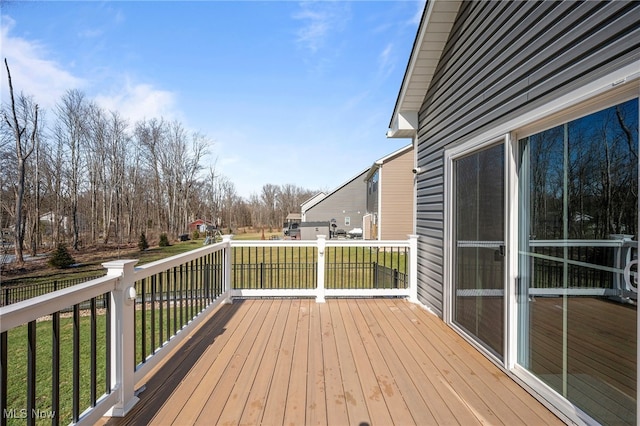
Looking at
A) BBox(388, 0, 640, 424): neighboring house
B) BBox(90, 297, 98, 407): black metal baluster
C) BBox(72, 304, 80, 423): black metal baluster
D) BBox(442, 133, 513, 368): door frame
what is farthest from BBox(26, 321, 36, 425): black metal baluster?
BBox(442, 133, 513, 368): door frame

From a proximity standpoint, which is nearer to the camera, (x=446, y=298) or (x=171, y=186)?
(x=446, y=298)

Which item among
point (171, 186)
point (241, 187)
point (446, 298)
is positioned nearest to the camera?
point (446, 298)

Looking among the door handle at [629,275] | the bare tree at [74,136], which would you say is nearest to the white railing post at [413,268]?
the door handle at [629,275]

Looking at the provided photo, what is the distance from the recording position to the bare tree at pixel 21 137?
547 inches

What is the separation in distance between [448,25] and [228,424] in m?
4.29

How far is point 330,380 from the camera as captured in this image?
7.61 ft

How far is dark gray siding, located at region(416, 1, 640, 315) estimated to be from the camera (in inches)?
65.4

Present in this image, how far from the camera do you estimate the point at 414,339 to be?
312 centimetres

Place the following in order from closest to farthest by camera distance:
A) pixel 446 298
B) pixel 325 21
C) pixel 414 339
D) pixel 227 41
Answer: pixel 414 339
pixel 446 298
pixel 325 21
pixel 227 41

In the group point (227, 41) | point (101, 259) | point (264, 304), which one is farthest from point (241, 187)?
point (264, 304)

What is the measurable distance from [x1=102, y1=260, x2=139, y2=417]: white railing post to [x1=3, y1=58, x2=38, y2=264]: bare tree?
1691cm

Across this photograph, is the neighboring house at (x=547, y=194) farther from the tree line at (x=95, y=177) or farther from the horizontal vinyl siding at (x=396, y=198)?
the tree line at (x=95, y=177)

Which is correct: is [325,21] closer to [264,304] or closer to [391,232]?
[264,304]

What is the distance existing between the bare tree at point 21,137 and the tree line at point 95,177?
1.7 inches
